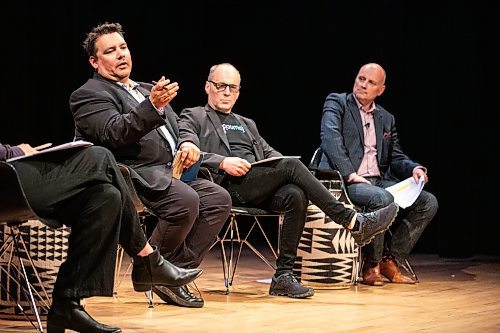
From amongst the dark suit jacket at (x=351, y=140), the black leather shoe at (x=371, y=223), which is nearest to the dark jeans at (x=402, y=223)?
the dark suit jacket at (x=351, y=140)

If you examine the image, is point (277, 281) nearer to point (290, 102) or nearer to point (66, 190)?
point (66, 190)

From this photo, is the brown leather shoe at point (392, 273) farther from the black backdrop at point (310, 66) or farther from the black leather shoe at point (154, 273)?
the black leather shoe at point (154, 273)

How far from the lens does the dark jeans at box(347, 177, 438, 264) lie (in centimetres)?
526

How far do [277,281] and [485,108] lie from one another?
301 cm

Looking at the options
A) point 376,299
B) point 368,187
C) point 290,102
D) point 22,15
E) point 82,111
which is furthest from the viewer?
point 290,102

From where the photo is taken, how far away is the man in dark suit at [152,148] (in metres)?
3.86

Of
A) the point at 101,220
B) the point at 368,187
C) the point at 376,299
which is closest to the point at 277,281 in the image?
the point at 376,299

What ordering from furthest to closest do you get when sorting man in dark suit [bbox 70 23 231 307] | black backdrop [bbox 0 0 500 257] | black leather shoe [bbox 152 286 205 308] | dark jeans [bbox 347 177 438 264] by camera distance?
black backdrop [bbox 0 0 500 257]
dark jeans [bbox 347 177 438 264]
black leather shoe [bbox 152 286 205 308]
man in dark suit [bbox 70 23 231 307]

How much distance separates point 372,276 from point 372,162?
758 millimetres

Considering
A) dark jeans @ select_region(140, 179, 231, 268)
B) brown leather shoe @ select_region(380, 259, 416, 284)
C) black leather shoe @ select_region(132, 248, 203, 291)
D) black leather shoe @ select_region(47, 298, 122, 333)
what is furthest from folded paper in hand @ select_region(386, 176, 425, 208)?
black leather shoe @ select_region(47, 298, 122, 333)

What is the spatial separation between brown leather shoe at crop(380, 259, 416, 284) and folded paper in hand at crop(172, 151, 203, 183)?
5.39 ft

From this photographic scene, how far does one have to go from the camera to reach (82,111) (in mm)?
4012

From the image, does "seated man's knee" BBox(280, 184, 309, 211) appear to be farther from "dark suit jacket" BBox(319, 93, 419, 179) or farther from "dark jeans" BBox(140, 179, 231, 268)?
"dark suit jacket" BBox(319, 93, 419, 179)

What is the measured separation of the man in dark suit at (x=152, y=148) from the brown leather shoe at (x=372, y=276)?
4.27 feet
